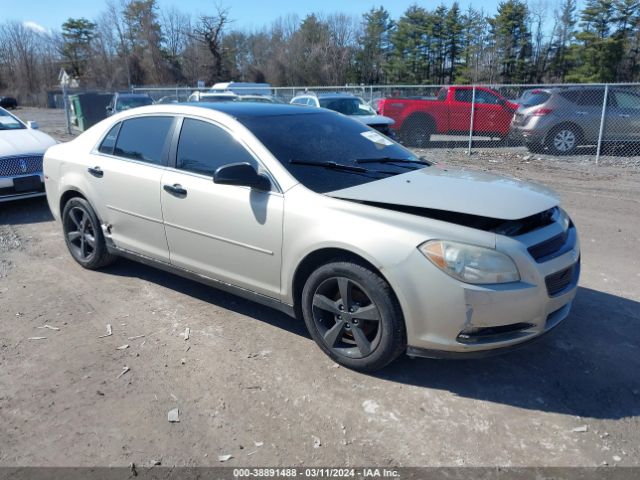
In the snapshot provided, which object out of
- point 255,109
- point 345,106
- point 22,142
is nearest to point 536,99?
point 345,106

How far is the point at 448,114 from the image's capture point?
15.1 meters

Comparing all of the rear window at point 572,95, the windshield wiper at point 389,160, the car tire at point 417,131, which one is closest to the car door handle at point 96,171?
the windshield wiper at point 389,160

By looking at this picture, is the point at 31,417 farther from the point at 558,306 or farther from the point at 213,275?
the point at 558,306

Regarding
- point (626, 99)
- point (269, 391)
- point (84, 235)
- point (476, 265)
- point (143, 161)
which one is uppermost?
point (626, 99)

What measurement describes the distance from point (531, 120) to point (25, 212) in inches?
441

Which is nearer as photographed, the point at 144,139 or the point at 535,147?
the point at 144,139

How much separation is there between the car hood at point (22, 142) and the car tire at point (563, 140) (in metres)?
11.1

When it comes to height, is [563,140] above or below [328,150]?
below

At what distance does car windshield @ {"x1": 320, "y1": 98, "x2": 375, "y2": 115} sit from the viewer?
46.0ft

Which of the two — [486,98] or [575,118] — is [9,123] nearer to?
[486,98]

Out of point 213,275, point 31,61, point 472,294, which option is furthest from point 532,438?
point 31,61

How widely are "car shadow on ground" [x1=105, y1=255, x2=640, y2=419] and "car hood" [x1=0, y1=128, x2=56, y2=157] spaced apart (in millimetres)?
5205

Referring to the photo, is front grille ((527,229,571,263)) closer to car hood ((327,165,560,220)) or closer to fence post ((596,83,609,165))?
car hood ((327,165,560,220))

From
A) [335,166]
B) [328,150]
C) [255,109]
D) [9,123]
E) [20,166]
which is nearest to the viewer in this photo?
[335,166]
